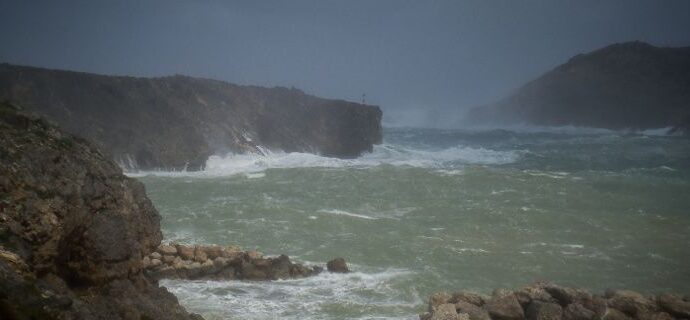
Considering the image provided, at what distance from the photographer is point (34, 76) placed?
111ft

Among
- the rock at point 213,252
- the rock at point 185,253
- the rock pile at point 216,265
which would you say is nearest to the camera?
the rock pile at point 216,265

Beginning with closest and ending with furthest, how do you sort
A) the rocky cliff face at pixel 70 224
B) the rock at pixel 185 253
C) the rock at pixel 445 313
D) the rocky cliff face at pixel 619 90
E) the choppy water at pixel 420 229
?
the rocky cliff face at pixel 70 224, the rock at pixel 445 313, the choppy water at pixel 420 229, the rock at pixel 185 253, the rocky cliff face at pixel 619 90

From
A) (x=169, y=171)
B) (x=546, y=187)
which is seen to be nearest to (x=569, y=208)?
(x=546, y=187)

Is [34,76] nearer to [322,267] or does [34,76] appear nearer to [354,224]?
[354,224]

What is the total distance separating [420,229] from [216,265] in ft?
27.1

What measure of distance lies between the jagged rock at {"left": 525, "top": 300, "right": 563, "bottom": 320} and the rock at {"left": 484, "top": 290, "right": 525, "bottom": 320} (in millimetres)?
186

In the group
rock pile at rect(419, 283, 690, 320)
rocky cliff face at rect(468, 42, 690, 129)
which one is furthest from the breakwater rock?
rocky cliff face at rect(468, 42, 690, 129)

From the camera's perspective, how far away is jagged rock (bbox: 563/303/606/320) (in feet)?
28.3

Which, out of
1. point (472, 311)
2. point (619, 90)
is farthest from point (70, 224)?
point (619, 90)

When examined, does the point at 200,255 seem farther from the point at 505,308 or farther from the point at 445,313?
the point at 505,308

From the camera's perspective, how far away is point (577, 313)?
8.70m

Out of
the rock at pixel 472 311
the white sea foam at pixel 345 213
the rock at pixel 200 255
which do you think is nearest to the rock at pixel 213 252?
the rock at pixel 200 255

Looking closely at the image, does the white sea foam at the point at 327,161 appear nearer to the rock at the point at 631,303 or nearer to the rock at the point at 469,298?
the rock at the point at 631,303

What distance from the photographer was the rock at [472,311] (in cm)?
860
